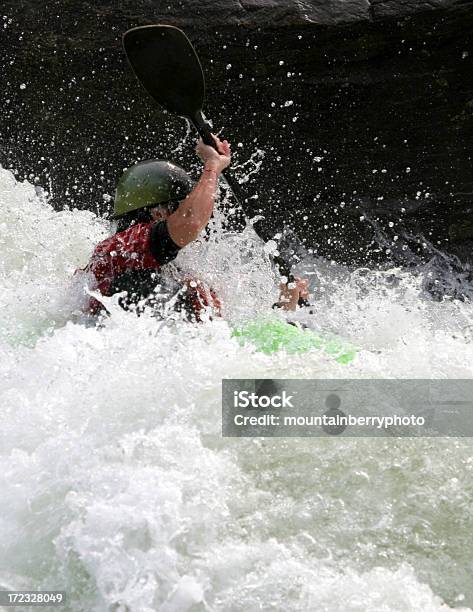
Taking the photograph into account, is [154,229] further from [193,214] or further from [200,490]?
[200,490]

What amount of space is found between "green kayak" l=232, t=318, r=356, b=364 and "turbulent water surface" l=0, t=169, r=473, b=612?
3.5 inches

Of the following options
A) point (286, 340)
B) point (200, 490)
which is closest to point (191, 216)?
point (286, 340)

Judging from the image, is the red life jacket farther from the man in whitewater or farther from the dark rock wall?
the dark rock wall


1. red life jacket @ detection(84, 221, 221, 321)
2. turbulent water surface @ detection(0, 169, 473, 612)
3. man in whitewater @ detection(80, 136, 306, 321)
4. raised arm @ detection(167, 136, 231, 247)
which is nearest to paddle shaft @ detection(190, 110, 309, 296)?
man in whitewater @ detection(80, 136, 306, 321)

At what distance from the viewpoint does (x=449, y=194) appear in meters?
4.91

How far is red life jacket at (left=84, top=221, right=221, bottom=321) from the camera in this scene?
3.07 metres

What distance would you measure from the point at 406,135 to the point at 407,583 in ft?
10.7

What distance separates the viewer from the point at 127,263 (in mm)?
3084

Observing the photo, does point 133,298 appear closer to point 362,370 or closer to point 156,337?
point 156,337

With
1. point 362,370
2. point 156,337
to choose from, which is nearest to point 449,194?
point 362,370

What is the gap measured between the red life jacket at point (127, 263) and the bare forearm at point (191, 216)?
11 centimetres

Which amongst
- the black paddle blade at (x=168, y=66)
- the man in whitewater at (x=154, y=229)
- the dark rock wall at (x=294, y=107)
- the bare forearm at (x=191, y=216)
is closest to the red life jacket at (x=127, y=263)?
the man in whitewater at (x=154, y=229)

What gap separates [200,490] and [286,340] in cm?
102

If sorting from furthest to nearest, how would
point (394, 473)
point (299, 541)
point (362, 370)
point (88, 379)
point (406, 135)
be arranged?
point (406, 135)
point (362, 370)
point (88, 379)
point (394, 473)
point (299, 541)
